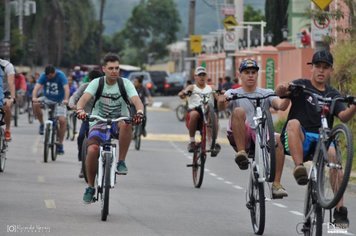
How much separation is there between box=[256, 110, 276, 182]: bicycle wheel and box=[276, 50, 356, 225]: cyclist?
16 centimetres

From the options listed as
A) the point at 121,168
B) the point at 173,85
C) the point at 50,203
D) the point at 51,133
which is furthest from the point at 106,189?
the point at 173,85

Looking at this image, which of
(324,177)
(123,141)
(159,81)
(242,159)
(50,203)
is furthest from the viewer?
(159,81)

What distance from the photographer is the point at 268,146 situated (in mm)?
12359

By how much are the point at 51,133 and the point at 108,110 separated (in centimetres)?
916

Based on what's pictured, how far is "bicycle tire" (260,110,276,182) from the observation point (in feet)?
39.5

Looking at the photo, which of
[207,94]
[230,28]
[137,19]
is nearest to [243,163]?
[207,94]

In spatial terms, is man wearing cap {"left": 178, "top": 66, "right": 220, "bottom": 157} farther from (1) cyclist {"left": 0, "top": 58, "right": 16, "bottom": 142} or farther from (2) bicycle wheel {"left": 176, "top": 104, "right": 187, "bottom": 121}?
(2) bicycle wheel {"left": 176, "top": 104, "right": 187, "bottom": 121}

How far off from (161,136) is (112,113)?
21.9 metres

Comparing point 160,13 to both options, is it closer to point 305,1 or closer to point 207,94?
point 305,1

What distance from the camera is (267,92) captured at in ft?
45.1

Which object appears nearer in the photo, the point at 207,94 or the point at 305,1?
the point at 207,94

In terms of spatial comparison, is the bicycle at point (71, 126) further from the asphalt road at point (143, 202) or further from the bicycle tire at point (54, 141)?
the bicycle tire at point (54, 141)

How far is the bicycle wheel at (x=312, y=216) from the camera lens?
10742mm

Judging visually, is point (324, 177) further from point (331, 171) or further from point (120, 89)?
point (120, 89)
